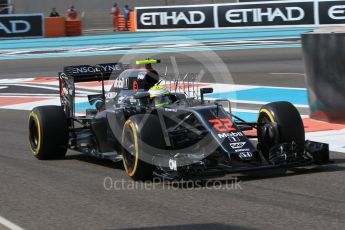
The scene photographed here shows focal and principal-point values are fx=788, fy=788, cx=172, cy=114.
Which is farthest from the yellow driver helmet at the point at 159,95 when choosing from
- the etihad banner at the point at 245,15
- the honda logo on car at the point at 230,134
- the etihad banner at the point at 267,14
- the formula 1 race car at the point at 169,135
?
the etihad banner at the point at 267,14

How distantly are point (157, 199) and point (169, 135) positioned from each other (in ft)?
4.09

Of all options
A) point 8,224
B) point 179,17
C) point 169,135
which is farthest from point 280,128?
point 179,17

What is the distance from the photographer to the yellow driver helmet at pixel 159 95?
9281 mm

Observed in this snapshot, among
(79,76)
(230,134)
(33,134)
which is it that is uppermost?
(79,76)

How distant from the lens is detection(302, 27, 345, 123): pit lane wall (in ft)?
40.1

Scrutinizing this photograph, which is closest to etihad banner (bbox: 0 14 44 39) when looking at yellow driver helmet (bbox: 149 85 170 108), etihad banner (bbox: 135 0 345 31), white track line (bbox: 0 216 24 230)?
etihad banner (bbox: 135 0 345 31)

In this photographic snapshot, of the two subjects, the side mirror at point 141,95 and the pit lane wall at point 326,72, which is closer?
the side mirror at point 141,95

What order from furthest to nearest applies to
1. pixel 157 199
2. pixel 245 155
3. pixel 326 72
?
pixel 326 72, pixel 245 155, pixel 157 199

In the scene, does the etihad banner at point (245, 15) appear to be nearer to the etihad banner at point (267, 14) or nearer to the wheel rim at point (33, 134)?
the etihad banner at point (267, 14)

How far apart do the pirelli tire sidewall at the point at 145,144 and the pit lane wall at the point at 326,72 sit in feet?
15.1

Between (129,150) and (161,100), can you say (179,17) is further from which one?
(129,150)

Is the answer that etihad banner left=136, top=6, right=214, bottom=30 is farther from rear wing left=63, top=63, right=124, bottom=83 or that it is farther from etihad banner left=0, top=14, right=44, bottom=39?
rear wing left=63, top=63, right=124, bottom=83

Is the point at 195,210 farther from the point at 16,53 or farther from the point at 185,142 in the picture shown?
the point at 16,53

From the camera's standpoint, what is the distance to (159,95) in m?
9.32
